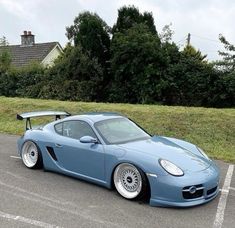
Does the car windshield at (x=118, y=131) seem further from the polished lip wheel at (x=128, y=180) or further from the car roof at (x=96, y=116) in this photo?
the polished lip wheel at (x=128, y=180)

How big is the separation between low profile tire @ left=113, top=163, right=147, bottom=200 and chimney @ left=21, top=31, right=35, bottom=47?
34562 mm

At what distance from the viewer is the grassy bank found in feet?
32.6

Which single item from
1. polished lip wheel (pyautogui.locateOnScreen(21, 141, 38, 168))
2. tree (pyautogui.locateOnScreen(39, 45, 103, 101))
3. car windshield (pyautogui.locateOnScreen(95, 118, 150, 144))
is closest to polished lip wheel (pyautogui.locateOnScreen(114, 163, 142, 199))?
car windshield (pyautogui.locateOnScreen(95, 118, 150, 144))

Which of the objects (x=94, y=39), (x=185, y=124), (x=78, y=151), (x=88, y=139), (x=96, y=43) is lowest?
(x=185, y=124)

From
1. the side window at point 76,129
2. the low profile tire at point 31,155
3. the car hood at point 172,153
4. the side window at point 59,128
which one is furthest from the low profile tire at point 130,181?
the low profile tire at point 31,155

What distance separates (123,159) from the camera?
5.75 m

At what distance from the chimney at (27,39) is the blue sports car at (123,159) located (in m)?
32.6

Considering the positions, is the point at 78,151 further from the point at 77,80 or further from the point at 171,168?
the point at 77,80

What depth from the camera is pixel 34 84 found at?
2030 cm

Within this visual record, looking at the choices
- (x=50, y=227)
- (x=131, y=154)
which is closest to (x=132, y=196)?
(x=131, y=154)

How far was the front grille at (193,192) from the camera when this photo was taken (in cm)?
529

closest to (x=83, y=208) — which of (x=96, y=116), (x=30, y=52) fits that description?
(x=96, y=116)

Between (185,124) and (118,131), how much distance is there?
5.11 m

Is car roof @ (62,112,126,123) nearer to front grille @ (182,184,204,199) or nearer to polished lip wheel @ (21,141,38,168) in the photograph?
polished lip wheel @ (21,141,38,168)
